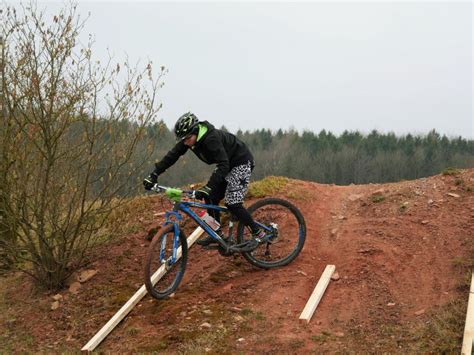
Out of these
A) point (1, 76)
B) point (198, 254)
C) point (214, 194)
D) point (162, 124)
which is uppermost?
point (1, 76)

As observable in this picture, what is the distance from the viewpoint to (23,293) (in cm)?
891

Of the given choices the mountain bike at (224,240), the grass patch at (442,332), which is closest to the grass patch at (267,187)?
the mountain bike at (224,240)

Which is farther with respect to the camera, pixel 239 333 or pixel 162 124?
pixel 162 124

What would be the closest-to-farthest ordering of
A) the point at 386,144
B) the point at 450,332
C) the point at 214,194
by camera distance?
the point at 450,332 → the point at 214,194 → the point at 386,144

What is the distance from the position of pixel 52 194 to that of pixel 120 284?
5.84 feet

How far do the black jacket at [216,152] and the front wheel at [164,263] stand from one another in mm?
890

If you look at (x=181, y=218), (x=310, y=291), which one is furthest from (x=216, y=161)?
(x=310, y=291)

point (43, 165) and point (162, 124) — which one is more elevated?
point (162, 124)

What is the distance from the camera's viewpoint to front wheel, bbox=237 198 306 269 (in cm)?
791

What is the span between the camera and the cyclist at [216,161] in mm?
7043

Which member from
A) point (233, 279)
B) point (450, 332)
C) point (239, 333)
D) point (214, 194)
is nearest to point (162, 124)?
point (214, 194)

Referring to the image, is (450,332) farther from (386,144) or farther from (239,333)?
(386,144)

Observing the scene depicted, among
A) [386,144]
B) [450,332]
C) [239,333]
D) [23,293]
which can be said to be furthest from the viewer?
[386,144]

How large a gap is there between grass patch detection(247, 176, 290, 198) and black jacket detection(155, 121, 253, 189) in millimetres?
2192
